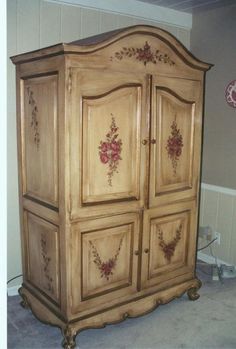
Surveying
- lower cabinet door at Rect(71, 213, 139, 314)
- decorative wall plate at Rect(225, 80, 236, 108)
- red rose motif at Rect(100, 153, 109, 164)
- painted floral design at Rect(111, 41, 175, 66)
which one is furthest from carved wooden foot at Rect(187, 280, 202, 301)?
painted floral design at Rect(111, 41, 175, 66)

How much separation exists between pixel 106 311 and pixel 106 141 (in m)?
1.00

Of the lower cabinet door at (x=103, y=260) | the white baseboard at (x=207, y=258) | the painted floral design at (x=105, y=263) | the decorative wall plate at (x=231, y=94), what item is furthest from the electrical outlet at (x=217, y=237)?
the painted floral design at (x=105, y=263)

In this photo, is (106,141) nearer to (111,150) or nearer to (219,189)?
(111,150)

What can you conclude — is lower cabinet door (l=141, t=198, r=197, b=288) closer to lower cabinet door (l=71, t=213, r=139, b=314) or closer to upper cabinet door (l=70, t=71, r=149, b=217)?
lower cabinet door (l=71, t=213, r=139, b=314)

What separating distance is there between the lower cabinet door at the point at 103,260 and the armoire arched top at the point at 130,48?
2.99 ft

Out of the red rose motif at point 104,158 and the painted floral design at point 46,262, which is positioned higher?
the red rose motif at point 104,158

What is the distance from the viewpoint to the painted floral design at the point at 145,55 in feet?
6.57

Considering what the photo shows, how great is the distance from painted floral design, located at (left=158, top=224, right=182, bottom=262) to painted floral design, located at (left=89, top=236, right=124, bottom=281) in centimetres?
33

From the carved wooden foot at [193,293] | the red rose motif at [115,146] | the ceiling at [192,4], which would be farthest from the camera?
the ceiling at [192,4]

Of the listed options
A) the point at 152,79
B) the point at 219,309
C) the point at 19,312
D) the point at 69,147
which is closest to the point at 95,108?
the point at 69,147

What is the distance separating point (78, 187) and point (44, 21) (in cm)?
131

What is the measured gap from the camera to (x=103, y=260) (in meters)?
2.14

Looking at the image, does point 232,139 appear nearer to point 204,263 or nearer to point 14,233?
point 204,263

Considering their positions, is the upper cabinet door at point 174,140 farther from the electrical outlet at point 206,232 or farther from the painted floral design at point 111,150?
the electrical outlet at point 206,232
